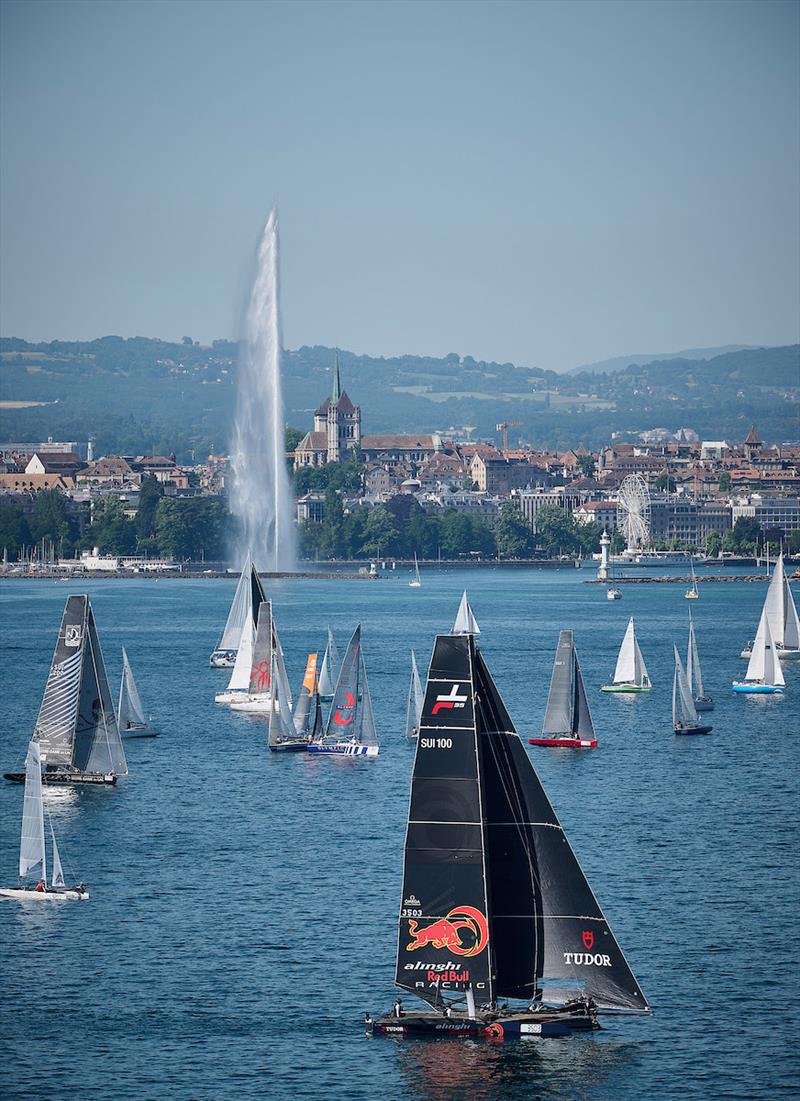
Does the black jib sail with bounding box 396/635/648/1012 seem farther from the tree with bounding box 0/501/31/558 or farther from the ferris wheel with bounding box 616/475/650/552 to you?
the ferris wheel with bounding box 616/475/650/552

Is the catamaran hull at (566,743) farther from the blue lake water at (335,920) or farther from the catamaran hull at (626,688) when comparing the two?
the catamaran hull at (626,688)

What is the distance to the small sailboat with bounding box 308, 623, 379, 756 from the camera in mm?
40312

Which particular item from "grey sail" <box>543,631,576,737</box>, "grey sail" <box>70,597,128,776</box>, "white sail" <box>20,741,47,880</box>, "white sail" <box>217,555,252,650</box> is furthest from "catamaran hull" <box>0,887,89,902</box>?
"white sail" <box>217,555,252,650</box>

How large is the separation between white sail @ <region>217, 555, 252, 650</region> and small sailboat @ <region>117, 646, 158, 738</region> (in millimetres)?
11173

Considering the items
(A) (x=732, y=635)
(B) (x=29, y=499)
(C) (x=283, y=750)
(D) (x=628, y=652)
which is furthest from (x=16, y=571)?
(C) (x=283, y=750)

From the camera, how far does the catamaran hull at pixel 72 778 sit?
35.2 metres

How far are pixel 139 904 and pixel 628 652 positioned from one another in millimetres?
29149

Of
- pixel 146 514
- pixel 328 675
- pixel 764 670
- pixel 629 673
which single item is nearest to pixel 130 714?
pixel 328 675

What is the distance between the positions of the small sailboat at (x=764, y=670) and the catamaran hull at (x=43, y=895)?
30.7m

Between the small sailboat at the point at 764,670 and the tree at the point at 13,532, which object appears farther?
the tree at the point at 13,532

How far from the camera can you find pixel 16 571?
5802 inches

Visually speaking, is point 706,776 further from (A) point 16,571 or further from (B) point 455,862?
(A) point 16,571

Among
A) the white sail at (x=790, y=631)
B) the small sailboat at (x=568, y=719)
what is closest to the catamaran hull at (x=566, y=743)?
the small sailboat at (x=568, y=719)

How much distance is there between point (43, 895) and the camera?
26.8 meters
